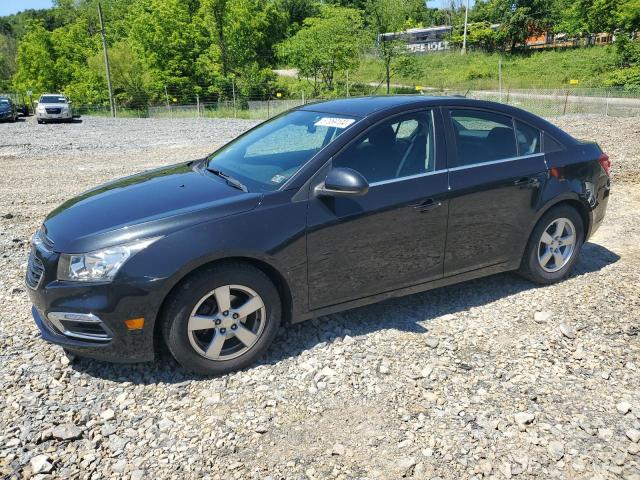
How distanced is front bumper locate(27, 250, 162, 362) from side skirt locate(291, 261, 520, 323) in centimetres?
101

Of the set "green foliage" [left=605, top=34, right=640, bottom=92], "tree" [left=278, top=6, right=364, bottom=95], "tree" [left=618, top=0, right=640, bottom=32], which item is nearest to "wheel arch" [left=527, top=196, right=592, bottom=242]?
"green foliage" [left=605, top=34, right=640, bottom=92]

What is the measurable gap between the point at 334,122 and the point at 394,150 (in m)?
0.51

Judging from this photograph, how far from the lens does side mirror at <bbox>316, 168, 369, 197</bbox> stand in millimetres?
3504

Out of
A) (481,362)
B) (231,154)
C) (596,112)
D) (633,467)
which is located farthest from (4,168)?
(596,112)

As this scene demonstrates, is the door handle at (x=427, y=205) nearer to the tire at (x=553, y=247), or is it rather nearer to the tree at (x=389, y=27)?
the tire at (x=553, y=247)

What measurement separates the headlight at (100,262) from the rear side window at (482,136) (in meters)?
2.51

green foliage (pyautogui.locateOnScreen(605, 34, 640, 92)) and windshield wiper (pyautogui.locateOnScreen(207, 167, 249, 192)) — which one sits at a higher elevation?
green foliage (pyautogui.locateOnScreen(605, 34, 640, 92))

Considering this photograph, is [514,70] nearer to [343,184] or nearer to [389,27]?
[389,27]

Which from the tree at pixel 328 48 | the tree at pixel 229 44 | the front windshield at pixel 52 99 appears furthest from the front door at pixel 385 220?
the tree at pixel 229 44

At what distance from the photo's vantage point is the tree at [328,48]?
4397 cm

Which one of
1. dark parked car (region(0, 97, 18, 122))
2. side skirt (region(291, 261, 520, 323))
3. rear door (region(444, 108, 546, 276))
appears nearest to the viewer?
side skirt (region(291, 261, 520, 323))

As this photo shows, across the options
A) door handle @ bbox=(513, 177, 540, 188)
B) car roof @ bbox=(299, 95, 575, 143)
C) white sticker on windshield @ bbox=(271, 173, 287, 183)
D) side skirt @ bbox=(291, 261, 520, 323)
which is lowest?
side skirt @ bbox=(291, 261, 520, 323)

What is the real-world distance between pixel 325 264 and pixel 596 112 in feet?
72.0

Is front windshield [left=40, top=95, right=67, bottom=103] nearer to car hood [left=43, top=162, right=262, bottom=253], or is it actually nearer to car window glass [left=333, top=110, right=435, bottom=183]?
car hood [left=43, top=162, right=262, bottom=253]
